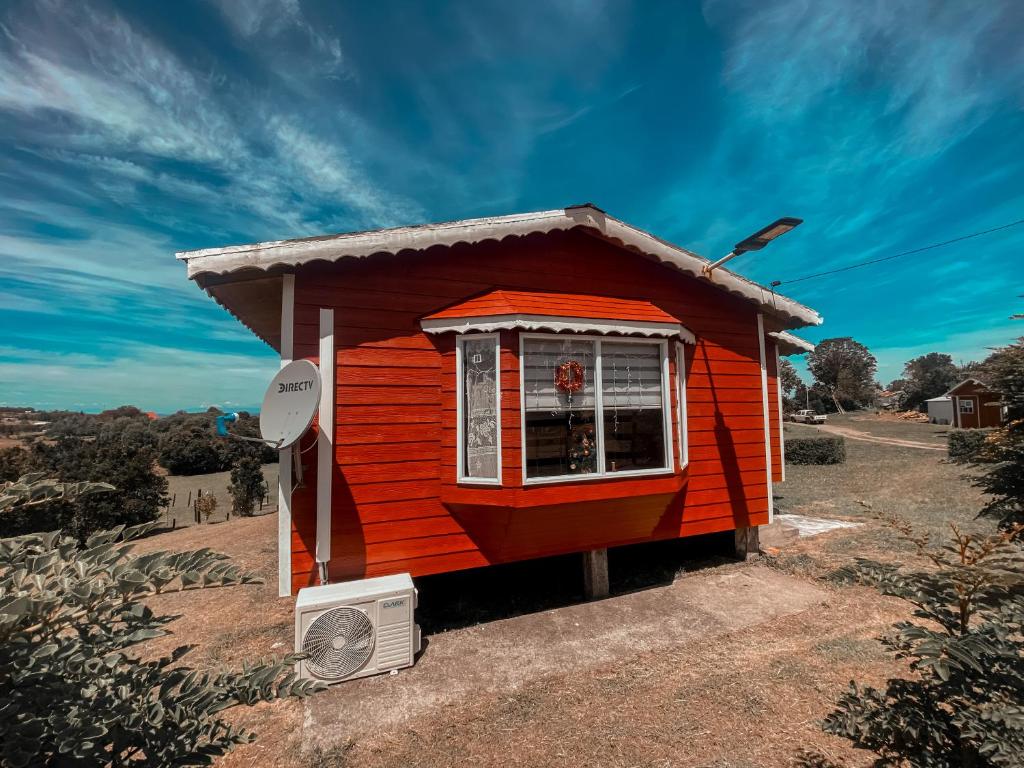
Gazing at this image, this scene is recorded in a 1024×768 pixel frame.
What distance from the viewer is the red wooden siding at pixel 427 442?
4801mm

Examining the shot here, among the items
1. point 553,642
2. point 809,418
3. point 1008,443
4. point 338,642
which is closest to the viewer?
point 1008,443

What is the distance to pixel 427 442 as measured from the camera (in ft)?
16.7

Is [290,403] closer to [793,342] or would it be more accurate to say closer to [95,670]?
[95,670]

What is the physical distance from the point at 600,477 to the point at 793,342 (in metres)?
5.24

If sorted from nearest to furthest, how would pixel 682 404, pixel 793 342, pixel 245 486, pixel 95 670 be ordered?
pixel 95 670, pixel 682 404, pixel 793 342, pixel 245 486

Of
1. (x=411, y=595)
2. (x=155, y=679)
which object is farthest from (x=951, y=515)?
(x=155, y=679)

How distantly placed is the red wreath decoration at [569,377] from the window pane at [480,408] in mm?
728

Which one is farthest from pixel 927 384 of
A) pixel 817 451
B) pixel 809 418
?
pixel 817 451

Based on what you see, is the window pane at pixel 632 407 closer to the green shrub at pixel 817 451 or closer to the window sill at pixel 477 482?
the window sill at pixel 477 482

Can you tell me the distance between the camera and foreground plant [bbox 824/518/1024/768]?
2053 millimetres

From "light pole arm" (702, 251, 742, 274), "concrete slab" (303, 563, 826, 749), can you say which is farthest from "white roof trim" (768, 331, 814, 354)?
"concrete slab" (303, 563, 826, 749)

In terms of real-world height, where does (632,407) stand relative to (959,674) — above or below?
above

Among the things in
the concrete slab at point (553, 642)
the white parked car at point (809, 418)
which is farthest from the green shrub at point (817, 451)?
the white parked car at point (809, 418)

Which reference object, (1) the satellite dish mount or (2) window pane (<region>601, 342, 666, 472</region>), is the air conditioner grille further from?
(2) window pane (<region>601, 342, 666, 472</region>)
